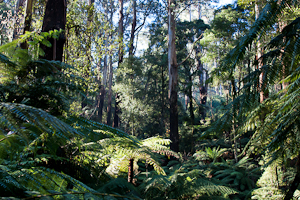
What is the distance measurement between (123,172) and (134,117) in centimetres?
1096

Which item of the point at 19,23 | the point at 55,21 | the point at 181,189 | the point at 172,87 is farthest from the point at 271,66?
the point at 19,23

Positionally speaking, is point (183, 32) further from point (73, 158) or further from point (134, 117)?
point (73, 158)

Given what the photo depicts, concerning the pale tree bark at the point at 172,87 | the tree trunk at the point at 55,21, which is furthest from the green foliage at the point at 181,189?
the pale tree bark at the point at 172,87

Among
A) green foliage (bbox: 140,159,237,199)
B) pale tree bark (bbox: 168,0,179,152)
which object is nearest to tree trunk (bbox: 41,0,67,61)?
green foliage (bbox: 140,159,237,199)

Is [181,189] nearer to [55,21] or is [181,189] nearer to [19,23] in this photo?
[55,21]

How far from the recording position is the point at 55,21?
2.75m

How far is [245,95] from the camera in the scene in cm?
163

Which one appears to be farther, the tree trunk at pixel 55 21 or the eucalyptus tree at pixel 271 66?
the tree trunk at pixel 55 21

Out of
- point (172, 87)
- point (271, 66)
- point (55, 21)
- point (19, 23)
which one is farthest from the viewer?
point (172, 87)

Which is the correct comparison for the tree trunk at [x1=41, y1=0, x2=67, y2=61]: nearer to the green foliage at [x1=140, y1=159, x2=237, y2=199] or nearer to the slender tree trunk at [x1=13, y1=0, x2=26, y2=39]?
the green foliage at [x1=140, y1=159, x2=237, y2=199]

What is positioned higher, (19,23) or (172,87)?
(19,23)

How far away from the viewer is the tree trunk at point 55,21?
270cm

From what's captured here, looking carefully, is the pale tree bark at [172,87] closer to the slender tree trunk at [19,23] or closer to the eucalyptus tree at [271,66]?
the slender tree trunk at [19,23]

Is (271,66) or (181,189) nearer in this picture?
(271,66)
